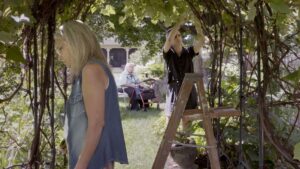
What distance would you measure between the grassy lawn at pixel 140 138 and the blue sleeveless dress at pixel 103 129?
339 centimetres

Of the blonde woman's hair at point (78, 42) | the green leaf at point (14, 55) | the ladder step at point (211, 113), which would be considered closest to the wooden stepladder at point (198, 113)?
the ladder step at point (211, 113)

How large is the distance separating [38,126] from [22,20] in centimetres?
125

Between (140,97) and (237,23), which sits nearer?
(237,23)

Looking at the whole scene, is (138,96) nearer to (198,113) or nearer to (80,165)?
(198,113)

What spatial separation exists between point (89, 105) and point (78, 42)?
268 millimetres

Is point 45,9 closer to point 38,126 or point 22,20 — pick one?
point 38,126

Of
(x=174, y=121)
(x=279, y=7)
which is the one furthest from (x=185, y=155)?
(x=279, y=7)

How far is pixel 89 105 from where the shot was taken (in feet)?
6.84

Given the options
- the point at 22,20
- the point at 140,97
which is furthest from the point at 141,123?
the point at 22,20

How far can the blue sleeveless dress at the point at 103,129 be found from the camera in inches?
85.7

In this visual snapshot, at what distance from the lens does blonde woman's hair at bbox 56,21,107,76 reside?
82.7 inches

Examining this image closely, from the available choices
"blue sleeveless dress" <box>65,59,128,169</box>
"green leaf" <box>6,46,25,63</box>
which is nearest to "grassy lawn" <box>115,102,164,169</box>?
"blue sleeveless dress" <box>65,59,128,169</box>

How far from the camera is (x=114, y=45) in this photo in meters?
23.4

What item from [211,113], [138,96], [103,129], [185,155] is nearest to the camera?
[103,129]
